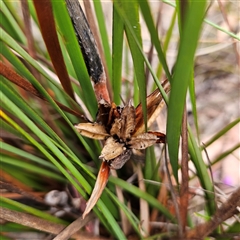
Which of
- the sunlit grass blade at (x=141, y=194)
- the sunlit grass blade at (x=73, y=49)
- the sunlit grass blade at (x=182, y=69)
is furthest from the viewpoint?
the sunlit grass blade at (x=141, y=194)

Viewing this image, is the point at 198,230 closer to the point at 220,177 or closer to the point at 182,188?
the point at 182,188

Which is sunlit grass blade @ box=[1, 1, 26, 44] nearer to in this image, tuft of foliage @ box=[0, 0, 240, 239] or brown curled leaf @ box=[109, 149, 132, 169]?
tuft of foliage @ box=[0, 0, 240, 239]

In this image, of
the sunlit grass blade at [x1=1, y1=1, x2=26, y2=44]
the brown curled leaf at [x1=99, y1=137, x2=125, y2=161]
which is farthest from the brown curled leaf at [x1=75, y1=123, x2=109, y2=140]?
the sunlit grass blade at [x1=1, y1=1, x2=26, y2=44]

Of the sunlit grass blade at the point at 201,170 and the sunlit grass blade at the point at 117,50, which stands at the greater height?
the sunlit grass blade at the point at 117,50

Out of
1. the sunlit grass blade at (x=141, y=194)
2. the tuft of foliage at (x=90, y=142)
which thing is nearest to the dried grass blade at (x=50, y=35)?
the tuft of foliage at (x=90, y=142)

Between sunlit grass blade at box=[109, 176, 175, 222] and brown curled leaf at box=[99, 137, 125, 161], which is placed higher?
brown curled leaf at box=[99, 137, 125, 161]

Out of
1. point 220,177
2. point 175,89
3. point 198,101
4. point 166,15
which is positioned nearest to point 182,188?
point 175,89

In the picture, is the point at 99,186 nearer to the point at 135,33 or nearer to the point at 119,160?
the point at 119,160

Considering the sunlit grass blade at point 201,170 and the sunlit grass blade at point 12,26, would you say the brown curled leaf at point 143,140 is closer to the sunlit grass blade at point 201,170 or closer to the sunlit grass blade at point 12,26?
the sunlit grass blade at point 201,170

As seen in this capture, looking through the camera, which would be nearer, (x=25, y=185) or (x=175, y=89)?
(x=175, y=89)

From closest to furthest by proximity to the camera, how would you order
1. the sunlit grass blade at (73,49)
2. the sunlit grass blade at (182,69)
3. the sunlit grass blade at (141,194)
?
the sunlit grass blade at (182,69)
the sunlit grass blade at (73,49)
the sunlit grass blade at (141,194)

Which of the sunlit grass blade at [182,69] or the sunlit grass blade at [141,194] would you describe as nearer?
the sunlit grass blade at [182,69]
